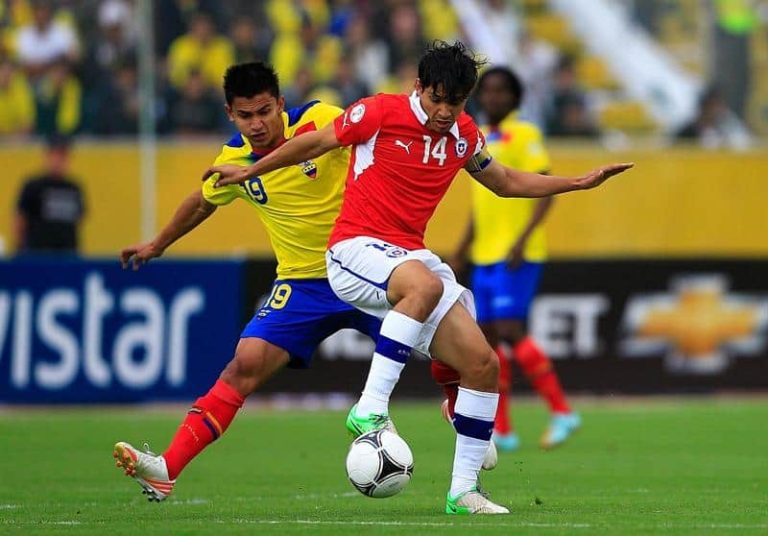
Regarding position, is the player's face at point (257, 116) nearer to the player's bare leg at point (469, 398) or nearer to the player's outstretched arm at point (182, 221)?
the player's outstretched arm at point (182, 221)

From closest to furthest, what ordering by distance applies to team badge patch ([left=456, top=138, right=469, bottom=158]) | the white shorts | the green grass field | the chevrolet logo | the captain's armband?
the green grass field < the white shorts < team badge patch ([left=456, top=138, right=469, bottom=158]) < the captain's armband < the chevrolet logo

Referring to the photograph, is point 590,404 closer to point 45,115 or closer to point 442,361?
point 45,115

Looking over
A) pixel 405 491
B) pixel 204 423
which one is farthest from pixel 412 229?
pixel 405 491

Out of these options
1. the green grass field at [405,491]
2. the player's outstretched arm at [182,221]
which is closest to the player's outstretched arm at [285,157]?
the player's outstretched arm at [182,221]

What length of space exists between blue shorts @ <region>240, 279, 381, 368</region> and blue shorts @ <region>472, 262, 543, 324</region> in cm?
417

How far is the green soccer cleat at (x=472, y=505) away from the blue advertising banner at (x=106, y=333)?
849 centimetres

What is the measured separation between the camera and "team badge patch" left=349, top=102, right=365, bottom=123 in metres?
7.72

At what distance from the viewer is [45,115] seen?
1859 centimetres

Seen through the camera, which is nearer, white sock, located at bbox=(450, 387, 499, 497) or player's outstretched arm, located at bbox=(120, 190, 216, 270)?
white sock, located at bbox=(450, 387, 499, 497)

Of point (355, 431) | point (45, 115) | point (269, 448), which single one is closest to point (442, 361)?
point (355, 431)

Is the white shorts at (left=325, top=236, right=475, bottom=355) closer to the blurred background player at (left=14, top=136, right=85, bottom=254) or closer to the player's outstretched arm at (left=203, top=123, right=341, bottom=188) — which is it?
the player's outstretched arm at (left=203, top=123, right=341, bottom=188)

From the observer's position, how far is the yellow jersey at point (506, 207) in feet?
41.2

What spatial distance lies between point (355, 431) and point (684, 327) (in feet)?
33.3

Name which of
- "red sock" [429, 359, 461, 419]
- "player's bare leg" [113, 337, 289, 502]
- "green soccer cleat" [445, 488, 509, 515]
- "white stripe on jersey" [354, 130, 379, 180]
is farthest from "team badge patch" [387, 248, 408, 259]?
"green soccer cleat" [445, 488, 509, 515]
